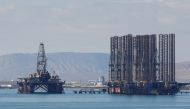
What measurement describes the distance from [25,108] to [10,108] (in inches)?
147

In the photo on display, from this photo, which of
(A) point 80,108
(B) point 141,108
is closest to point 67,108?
(A) point 80,108

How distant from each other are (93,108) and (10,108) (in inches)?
700

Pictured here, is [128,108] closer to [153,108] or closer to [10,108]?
[153,108]

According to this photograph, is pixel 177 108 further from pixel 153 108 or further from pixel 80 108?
pixel 80 108

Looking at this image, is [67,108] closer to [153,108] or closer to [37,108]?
[37,108]

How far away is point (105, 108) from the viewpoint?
193 metres

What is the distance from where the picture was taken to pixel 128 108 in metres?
198

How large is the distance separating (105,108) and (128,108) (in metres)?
7.07

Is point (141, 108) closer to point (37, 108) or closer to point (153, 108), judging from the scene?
point (153, 108)

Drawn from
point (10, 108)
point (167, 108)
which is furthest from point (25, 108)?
point (167, 108)

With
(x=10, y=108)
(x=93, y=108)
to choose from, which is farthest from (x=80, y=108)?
(x=10, y=108)

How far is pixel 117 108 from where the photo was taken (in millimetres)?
194750

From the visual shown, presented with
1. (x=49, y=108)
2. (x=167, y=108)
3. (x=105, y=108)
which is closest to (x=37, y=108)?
(x=49, y=108)

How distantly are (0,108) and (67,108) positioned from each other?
49.0 feet
